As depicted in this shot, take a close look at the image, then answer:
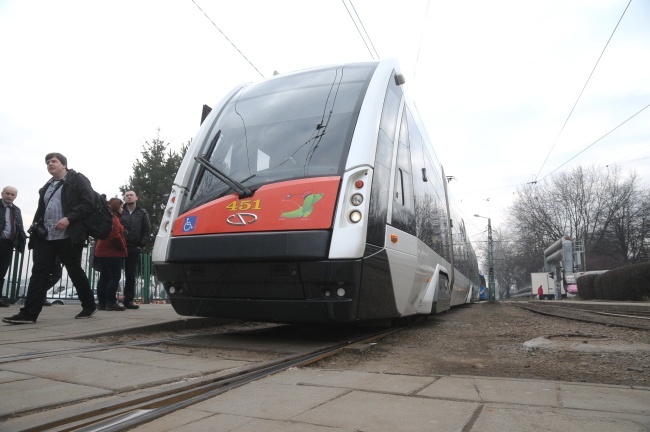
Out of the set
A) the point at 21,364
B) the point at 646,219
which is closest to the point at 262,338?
the point at 21,364

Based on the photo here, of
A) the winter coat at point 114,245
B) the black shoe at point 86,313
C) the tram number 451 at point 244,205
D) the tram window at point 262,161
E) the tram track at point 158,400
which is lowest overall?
the tram track at point 158,400

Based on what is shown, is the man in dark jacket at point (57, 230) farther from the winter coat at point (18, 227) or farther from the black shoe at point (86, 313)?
the winter coat at point (18, 227)

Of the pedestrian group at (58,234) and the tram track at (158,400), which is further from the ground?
the pedestrian group at (58,234)

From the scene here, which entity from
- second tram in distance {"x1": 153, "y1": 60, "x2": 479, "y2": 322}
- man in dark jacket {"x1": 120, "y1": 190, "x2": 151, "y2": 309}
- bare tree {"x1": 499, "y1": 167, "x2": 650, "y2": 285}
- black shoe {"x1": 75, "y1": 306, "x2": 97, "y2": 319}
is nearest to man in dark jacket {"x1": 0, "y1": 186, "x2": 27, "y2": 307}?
man in dark jacket {"x1": 120, "y1": 190, "x2": 151, "y2": 309}

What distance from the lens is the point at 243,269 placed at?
433 centimetres

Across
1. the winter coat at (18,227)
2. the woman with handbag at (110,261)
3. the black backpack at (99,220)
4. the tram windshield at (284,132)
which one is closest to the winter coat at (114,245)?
the woman with handbag at (110,261)

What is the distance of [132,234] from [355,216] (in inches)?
187

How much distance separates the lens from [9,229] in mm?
7488

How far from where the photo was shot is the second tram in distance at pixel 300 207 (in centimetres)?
414

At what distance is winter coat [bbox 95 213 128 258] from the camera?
6.89 metres

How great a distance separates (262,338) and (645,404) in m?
3.48

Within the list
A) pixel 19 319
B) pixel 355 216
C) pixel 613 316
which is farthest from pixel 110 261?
pixel 613 316

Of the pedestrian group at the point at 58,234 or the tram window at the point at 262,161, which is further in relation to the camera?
the pedestrian group at the point at 58,234

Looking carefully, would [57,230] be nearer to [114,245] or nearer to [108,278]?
[114,245]
